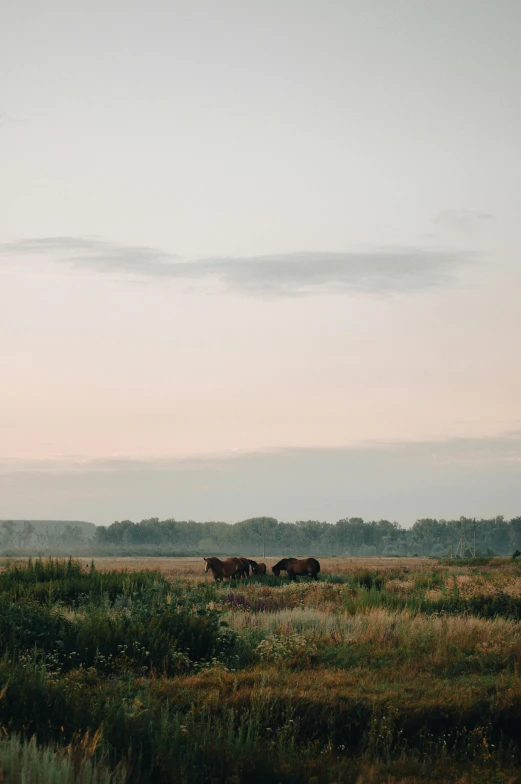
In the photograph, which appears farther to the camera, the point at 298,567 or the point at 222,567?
the point at 298,567

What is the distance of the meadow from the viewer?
336 inches

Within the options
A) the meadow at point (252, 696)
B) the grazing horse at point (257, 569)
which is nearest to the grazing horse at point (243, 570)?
the grazing horse at point (257, 569)

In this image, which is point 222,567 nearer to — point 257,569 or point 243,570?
point 243,570

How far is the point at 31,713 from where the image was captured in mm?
9789

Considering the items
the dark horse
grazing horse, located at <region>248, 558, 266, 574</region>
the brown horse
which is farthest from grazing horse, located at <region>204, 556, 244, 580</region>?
the brown horse

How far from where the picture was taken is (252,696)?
11516mm

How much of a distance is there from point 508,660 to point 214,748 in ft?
26.4

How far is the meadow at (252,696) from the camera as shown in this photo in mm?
8547

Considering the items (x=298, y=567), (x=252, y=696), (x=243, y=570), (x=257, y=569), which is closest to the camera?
(x=252, y=696)

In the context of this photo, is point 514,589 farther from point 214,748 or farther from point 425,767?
point 214,748

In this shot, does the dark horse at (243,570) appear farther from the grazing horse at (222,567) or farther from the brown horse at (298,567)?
the brown horse at (298,567)

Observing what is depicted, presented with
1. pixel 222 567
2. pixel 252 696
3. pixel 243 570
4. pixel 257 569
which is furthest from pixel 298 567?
pixel 252 696

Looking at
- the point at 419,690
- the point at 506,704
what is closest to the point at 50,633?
the point at 419,690

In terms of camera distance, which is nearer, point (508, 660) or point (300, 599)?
point (508, 660)
